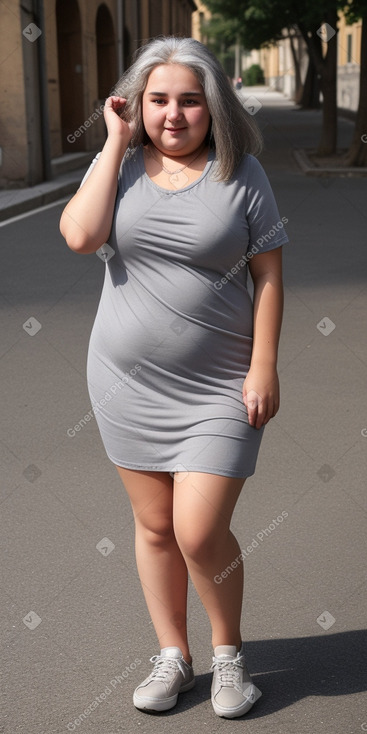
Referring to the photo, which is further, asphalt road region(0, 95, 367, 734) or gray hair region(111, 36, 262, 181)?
asphalt road region(0, 95, 367, 734)

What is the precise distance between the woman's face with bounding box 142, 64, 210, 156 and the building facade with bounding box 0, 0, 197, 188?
10.6 metres

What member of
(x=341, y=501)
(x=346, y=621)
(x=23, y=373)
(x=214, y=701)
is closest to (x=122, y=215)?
(x=214, y=701)

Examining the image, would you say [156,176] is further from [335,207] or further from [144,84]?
[335,207]

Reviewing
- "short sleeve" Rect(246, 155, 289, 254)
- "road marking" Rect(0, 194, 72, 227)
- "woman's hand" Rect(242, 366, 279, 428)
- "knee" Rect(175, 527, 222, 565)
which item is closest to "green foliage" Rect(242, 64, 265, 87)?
"road marking" Rect(0, 194, 72, 227)

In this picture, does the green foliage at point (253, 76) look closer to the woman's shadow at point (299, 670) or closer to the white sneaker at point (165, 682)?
the woman's shadow at point (299, 670)

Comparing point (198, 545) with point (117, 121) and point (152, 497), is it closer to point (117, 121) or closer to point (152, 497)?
point (152, 497)

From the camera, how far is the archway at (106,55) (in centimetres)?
2833

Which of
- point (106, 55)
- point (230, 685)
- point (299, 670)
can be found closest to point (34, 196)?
point (299, 670)

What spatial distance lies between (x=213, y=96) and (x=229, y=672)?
161 centimetres

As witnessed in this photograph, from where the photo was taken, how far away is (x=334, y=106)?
75.4 feet

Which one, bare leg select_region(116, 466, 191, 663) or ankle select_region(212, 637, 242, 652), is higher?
bare leg select_region(116, 466, 191, 663)

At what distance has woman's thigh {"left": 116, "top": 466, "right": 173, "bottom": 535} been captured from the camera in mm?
2914

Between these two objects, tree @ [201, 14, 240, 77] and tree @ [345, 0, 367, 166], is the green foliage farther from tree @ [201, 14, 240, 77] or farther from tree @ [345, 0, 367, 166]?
tree @ [345, 0, 367, 166]

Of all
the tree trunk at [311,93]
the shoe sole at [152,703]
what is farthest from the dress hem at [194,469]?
the tree trunk at [311,93]
